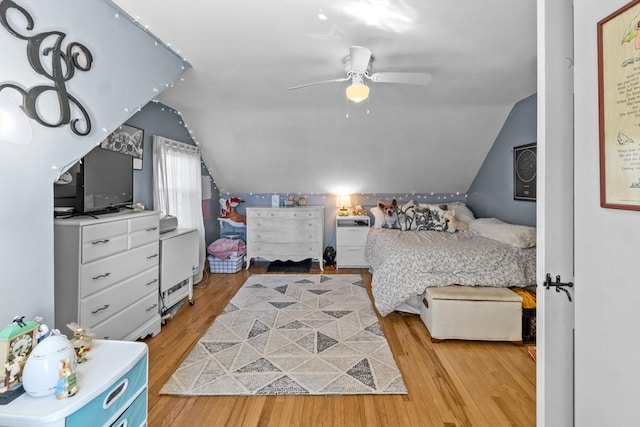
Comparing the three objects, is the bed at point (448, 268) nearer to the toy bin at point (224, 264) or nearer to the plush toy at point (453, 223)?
the plush toy at point (453, 223)

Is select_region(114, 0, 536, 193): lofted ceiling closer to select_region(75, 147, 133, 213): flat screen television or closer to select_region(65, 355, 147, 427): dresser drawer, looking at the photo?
select_region(75, 147, 133, 213): flat screen television

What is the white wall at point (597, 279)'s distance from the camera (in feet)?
3.05

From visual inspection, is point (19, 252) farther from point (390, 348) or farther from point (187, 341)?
point (390, 348)

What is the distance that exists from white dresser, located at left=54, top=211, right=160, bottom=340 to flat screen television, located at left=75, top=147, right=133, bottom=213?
0.18 metres

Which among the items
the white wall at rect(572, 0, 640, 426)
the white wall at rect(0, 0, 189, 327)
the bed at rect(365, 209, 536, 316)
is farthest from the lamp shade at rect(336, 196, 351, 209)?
the white wall at rect(572, 0, 640, 426)

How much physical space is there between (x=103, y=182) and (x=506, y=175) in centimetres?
457

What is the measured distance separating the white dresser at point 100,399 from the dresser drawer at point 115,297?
30.6 inches

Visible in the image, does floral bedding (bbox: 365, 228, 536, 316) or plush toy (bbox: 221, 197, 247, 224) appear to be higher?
plush toy (bbox: 221, 197, 247, 224)

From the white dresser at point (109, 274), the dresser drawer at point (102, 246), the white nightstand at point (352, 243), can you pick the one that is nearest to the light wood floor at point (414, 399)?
the white dresser at point (109, 274)

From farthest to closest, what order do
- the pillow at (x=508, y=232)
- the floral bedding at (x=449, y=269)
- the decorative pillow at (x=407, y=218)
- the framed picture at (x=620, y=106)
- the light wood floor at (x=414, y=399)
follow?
the decorative pillow at (x=407, y=218) < the pillow at (x=508, y=232) < the floral bedding at (x=449, y=269) < the light wood floor at (x=414, y=399) < the framed picture at (x=620, y=106)

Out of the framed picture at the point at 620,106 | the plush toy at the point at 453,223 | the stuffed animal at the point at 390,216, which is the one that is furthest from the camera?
the stuffed animal at the point at 390,216

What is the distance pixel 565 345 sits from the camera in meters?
1.25

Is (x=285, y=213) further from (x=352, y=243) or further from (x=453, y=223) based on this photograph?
(x=453, y=223)

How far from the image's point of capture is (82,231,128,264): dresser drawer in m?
2.10
